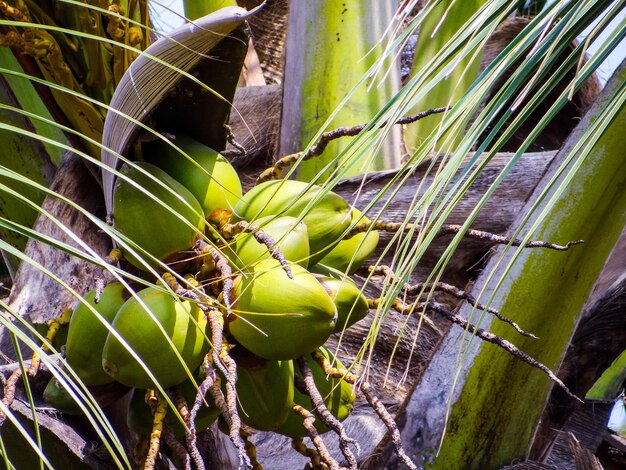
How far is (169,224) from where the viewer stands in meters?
0.93

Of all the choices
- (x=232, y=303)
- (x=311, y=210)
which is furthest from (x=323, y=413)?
(x=311, y=210)

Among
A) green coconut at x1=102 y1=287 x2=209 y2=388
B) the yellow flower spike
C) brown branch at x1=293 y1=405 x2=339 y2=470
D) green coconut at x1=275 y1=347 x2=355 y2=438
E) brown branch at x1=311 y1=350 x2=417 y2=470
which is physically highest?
green coconut at x1=102 y1=287 x2=209 y2=388

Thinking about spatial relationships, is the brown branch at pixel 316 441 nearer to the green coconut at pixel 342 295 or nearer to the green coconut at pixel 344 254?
the green coconut at pixel 342 295

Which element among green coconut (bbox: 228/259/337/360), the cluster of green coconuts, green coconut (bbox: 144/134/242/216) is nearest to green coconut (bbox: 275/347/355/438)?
the cluster of green coconuts

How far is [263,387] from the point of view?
95cm

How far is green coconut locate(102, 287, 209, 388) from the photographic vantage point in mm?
858

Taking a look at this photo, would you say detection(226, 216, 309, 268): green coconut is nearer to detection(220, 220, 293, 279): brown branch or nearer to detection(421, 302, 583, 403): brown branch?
detection(220, 220, 293, 279): brown branch

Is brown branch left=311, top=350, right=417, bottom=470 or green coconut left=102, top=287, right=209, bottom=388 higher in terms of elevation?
green coconut left=102, top=287, right=209, bottom=388

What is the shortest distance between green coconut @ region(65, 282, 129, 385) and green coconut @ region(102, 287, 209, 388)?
0.18 ft

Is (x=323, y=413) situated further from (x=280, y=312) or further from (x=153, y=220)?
(x=153, y=220)

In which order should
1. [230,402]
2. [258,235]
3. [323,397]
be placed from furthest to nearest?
[323,397] → [258,235] → [230,402]

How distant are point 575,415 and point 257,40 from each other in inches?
57.7

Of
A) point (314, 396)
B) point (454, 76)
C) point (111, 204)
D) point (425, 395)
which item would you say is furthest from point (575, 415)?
point (111, 204)

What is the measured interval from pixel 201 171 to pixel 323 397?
31 centimetres
